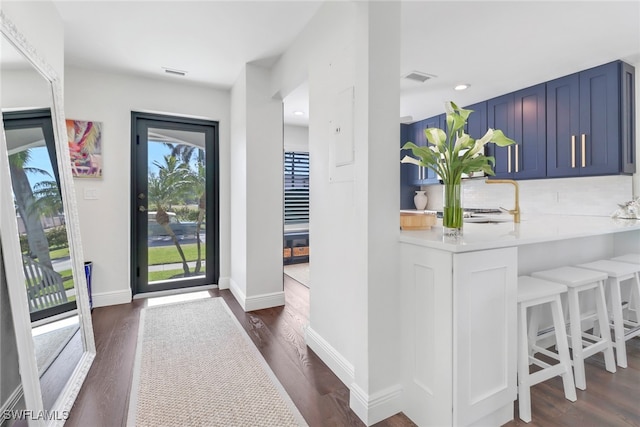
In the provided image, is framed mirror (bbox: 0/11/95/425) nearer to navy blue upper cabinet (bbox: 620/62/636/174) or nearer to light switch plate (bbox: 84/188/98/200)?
light switch plate (bbox: 84/188/98/200)

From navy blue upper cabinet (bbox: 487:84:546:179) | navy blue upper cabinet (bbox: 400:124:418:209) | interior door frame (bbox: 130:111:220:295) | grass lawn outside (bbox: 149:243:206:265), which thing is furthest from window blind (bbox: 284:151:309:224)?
navy blue upper cabinet (bbox: 487:84:546:179)

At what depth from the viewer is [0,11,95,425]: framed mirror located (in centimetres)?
131

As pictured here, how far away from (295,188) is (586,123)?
413cm

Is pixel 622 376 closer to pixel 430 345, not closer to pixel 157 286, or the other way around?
pixel 430 345

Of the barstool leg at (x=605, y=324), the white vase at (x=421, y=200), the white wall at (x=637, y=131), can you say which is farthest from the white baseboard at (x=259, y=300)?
the white wall at (x=637, y=131)

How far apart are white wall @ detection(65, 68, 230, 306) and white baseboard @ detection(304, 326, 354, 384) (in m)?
2.29

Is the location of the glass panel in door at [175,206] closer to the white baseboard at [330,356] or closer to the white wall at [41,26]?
the white wall at [41,26]

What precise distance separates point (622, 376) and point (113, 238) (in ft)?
14.5

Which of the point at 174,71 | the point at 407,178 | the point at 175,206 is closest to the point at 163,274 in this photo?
the point at 175,206

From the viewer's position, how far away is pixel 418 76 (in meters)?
3.20

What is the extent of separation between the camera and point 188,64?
9.89 feet

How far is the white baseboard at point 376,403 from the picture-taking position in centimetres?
151

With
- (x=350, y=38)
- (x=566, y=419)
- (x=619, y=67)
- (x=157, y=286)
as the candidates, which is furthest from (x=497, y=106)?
(x=157, y=286)

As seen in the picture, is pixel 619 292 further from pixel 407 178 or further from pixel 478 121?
pixel 407 178
